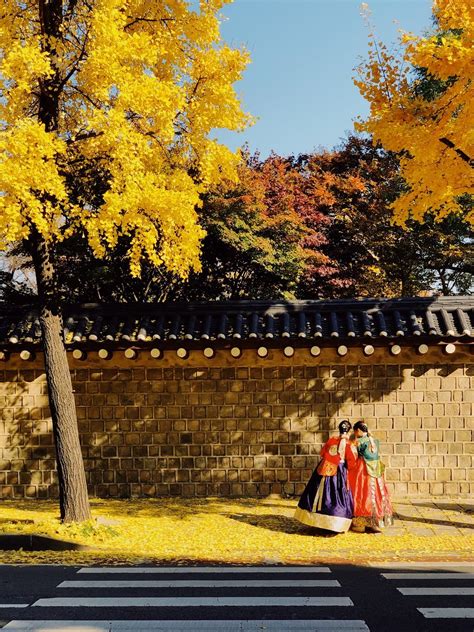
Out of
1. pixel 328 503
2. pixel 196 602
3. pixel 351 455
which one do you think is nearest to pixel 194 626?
pixel 196 602

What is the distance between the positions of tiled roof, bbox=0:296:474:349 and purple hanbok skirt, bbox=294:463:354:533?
2.60 meters

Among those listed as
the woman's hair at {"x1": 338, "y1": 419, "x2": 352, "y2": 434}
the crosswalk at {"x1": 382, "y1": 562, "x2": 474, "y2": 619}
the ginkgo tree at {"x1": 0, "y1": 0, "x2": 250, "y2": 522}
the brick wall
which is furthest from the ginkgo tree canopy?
the crosswalk at {"x1": 382, "y1": 562, "x2": 474, "y2": 619}

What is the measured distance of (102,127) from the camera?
8.33 metres

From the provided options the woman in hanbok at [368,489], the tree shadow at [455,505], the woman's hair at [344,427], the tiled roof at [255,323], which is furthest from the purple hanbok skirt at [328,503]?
the tiled roof at [255,323]

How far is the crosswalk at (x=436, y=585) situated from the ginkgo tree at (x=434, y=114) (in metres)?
5.05

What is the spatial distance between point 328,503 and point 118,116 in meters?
6.36

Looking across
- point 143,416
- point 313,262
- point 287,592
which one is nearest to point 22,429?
point 143,416

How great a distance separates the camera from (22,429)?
462 inches

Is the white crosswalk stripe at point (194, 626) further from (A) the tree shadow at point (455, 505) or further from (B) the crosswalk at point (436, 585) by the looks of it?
(A) the tree shadow at point (455, 505)

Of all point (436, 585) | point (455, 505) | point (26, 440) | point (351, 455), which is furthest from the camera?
point (26, 440)

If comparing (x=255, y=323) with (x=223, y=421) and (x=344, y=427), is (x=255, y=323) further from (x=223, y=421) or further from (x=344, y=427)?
(x=344, y=427)

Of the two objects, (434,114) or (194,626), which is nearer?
(194,626)

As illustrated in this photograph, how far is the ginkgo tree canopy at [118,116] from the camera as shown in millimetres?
7953

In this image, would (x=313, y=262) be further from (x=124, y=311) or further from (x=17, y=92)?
(x=17, y=92)
